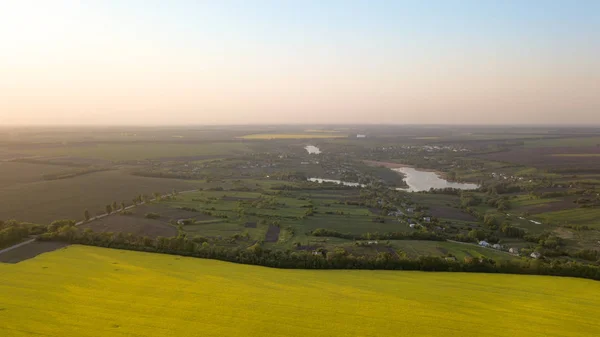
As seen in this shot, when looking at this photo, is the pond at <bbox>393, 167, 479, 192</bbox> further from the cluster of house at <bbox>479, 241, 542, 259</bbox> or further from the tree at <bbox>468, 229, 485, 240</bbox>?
the cluster of house at <bbox>479, 241, 542, 259</bbox>

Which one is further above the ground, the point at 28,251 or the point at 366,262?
the point at 28,251

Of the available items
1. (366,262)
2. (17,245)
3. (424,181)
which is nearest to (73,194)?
(17,245)

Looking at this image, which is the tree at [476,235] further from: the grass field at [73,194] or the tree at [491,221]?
the grass field at [73,194]

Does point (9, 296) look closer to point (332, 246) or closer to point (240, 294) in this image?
point (240, 294)

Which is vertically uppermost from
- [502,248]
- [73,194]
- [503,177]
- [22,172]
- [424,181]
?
[22,172]

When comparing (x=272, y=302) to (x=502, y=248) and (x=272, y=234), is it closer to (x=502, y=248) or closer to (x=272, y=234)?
(x=272, y=234)

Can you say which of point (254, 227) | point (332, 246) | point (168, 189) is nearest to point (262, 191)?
point (168, 189)
